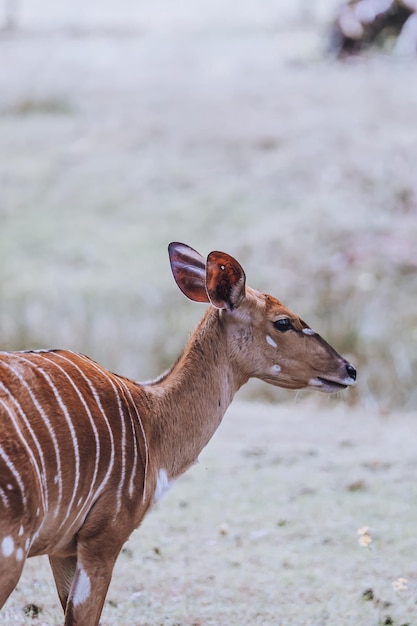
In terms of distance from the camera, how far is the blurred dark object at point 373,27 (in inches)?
693

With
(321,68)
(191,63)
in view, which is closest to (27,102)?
(191,63)

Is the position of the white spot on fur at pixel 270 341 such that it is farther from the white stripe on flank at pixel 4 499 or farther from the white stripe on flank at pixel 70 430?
the white stripe on flank at pixel 4 499

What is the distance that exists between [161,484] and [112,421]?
0.37 meters

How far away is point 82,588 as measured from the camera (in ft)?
11.7

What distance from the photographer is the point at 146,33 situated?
21.0 meters

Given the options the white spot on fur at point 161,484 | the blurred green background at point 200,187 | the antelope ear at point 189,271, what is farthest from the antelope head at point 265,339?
the blurred green background at point 200,187

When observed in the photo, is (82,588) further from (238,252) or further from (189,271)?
(238,252)

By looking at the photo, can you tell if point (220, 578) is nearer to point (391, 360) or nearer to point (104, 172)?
point (391, 360)

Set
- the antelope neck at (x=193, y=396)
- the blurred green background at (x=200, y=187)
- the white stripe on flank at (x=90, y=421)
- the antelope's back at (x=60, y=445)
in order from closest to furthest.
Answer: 1. the antelope's back at (x=60, y=445)
2. the white stripe on flank at (x=90, y=421)
3. the antelope neck at (x=193, y=396)
4. the blurred green background at (x=200, y=187)

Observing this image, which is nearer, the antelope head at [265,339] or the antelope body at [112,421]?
the antelope body at [112,421]

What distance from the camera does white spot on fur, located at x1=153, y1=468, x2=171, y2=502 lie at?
388cm

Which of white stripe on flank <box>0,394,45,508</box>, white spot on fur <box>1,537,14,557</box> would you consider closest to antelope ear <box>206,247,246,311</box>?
white stripe on flank <box>0,394,45,508</box>

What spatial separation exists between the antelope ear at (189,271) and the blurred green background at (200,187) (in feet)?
17.7

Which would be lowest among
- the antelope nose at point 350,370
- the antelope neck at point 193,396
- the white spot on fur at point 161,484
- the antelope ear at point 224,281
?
the white spot on fur at point 161,484
